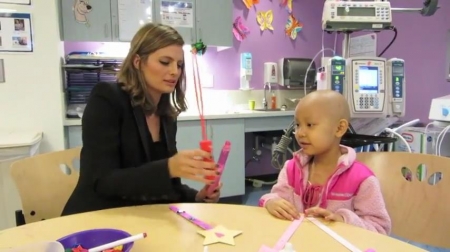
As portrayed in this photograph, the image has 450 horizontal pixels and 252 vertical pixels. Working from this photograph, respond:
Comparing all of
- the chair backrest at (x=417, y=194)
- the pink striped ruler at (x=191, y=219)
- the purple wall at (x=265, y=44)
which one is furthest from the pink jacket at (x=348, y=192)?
the purple wall at (x=265, y=44)

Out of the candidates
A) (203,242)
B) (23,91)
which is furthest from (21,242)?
(23,91)

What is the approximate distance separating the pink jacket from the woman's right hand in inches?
9.6

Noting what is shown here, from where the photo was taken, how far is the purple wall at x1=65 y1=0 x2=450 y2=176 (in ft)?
9.94

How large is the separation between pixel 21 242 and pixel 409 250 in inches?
32.4

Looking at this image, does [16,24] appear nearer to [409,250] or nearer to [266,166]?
[409,250]

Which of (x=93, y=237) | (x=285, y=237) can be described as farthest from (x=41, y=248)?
(x=285, y=237)

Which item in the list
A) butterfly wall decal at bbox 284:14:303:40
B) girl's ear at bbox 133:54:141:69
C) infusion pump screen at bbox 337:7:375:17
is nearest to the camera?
girl's ear at bbox 133:54:141:69

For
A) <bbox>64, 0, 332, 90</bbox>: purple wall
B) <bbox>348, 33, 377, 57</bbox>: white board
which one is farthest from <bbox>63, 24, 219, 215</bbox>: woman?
<bbox>64, 0, 332, 90</bbox>: purple wall

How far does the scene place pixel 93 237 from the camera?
2.46ft

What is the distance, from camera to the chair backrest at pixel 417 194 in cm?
107

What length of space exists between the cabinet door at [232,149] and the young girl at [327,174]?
1843 mm

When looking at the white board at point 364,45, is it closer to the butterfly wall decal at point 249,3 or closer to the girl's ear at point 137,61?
A: the butterfly wall decal at point 249,3

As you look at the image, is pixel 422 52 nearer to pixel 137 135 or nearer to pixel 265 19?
pixel 265 19

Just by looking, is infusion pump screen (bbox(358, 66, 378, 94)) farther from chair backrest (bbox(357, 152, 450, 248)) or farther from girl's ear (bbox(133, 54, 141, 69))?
girl's ear (bbox(133, 54, 141, 69))
